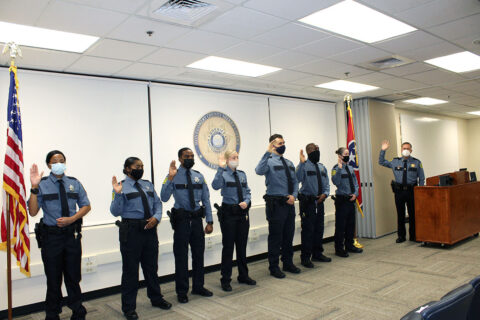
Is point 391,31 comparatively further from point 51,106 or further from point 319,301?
point 51,106

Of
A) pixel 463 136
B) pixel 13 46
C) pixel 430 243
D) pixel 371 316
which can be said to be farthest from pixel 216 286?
pixel 463 136

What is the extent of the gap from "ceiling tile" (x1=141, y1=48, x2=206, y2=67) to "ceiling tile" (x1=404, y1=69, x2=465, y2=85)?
346 cm

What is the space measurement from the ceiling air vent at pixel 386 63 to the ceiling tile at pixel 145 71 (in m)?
2.58

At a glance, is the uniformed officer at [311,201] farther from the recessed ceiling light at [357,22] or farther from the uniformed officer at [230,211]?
the recessed ceiling light at [357,22]

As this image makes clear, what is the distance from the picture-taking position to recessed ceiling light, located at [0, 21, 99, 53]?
3283 mm

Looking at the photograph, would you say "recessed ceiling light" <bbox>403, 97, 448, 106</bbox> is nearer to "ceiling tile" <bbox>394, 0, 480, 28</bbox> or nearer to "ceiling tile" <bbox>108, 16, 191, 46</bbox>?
"ceiling tile" <bbox>394, 0, 480, 28</bbox>

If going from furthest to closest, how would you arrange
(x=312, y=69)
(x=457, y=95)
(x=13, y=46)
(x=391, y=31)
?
(x=457, y=95) < (x=312, y=69) < (x=391, y=31) < (x=13, y=46)

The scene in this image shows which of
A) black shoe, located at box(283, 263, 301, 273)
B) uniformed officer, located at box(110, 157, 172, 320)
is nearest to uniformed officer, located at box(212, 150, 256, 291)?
black shoe, located at box(283, 263, 301, 273)

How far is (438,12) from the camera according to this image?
339 centimetres

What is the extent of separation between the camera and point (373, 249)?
21.2 ft

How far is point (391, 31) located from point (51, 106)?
3851 millimetres

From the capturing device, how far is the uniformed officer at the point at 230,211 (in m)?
4.59

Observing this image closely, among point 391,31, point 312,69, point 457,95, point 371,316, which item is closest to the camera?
point 371,316

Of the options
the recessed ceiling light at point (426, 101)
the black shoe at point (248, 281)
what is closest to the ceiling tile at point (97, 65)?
the black shoe at point (248, 281)
